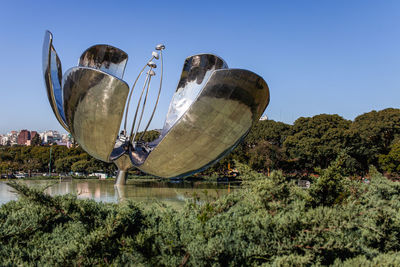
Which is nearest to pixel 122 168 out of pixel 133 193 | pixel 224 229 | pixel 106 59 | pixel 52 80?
pixel 133 193

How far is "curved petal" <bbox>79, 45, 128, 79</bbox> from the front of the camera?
1126cm

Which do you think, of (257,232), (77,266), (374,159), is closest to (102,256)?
(77,266)

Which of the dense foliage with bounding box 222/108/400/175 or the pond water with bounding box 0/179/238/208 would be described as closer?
the pond water with bounding box 0/179/238/208

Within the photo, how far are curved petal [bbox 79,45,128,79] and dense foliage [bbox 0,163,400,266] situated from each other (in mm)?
7405

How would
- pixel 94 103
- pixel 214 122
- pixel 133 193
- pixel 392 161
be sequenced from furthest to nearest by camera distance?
1. pixel 392 161
2. pixel 133 193
3. pixel 214 122
4. pixel 94 103

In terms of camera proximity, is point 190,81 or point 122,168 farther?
point 190,81

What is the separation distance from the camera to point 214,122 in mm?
7914

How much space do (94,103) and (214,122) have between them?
8.60 ft

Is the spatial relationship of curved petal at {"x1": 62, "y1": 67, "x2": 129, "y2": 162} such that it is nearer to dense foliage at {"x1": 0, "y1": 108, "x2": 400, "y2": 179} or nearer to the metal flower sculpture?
the metal flower sculpture

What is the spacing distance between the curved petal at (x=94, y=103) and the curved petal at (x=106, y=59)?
3.40m

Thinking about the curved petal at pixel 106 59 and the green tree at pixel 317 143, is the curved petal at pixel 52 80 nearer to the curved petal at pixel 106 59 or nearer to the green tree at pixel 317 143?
the curved petal at pixel 106 59

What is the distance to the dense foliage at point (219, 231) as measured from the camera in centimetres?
344

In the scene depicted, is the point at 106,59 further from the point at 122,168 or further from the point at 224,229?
the point at 224,229

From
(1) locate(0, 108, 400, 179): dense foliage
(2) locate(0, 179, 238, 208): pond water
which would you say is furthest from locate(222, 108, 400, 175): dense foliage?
(2) locate(0, 179, 238, 208): pond water
